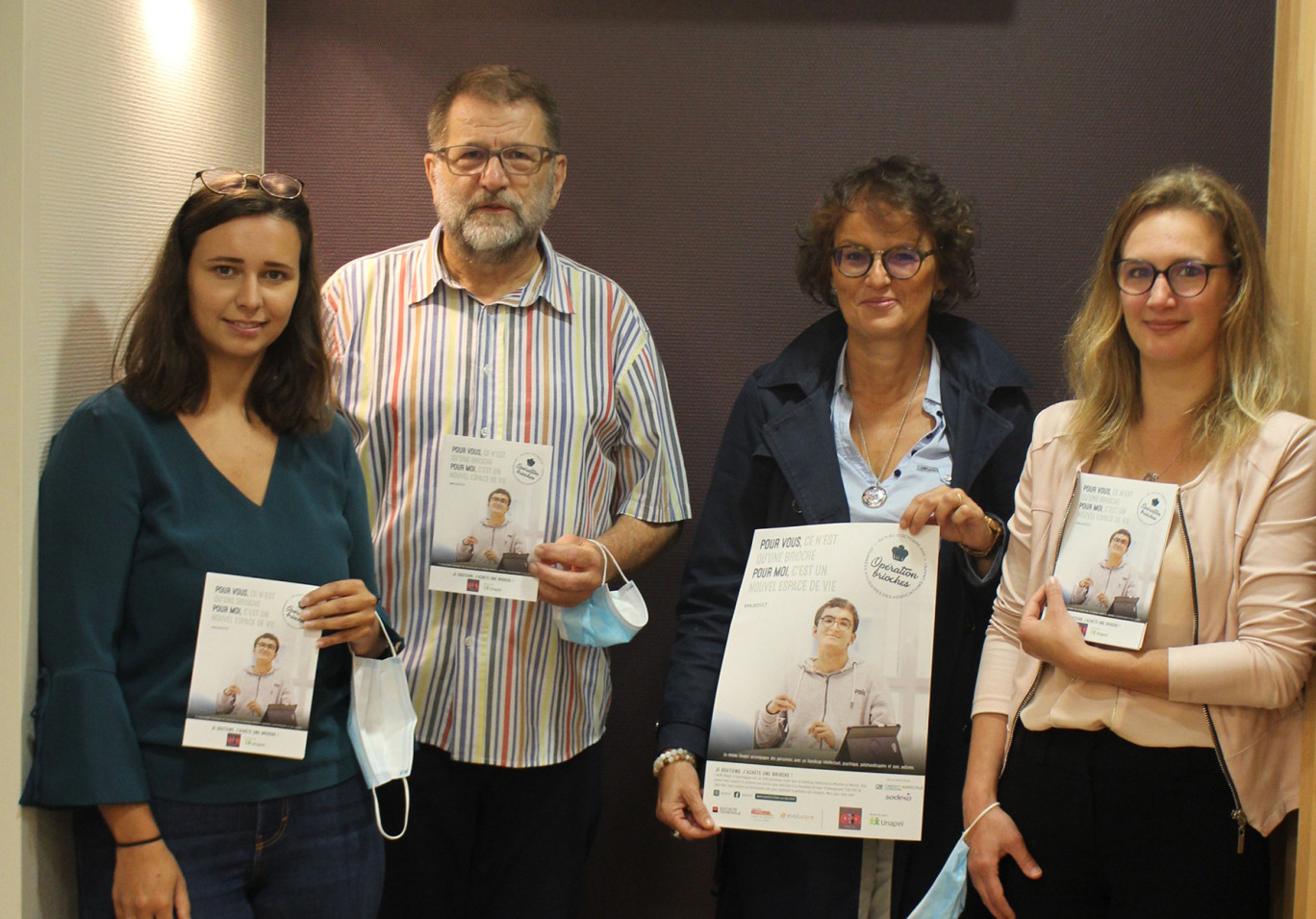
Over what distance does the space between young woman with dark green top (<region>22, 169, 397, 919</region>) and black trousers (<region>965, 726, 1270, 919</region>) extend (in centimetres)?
123

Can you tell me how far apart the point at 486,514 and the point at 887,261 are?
1.00m

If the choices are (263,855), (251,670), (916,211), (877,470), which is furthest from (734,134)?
(263,855)

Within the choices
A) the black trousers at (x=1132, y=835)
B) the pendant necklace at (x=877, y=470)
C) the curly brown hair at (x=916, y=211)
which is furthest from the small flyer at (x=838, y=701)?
the curly brown hair at (x=916, y=211)

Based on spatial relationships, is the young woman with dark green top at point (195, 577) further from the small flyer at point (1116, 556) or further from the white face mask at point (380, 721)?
the small flyer at point (1116, 556)

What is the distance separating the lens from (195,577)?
6.54 feet

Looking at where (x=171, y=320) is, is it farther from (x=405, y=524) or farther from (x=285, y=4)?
(x=285, y=4)

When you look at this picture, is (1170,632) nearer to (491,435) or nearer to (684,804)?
(684,804)

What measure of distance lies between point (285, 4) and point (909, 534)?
7.27 feet

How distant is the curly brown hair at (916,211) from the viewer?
2.51m

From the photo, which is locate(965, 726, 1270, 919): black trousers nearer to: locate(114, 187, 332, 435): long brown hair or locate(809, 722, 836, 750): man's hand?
locate(809, 722, 836, 750): man's hand

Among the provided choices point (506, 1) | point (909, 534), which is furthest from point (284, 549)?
point (506, 1)

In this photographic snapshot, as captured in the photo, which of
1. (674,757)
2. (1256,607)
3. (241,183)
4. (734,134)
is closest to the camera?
(1256,607)

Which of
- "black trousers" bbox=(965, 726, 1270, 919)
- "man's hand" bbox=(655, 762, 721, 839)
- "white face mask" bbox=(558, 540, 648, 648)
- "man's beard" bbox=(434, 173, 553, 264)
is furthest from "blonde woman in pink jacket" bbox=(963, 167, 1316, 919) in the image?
"man's beard" bbox=(434, 173, 553, 264)

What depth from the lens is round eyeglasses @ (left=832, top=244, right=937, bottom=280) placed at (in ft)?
8.11
